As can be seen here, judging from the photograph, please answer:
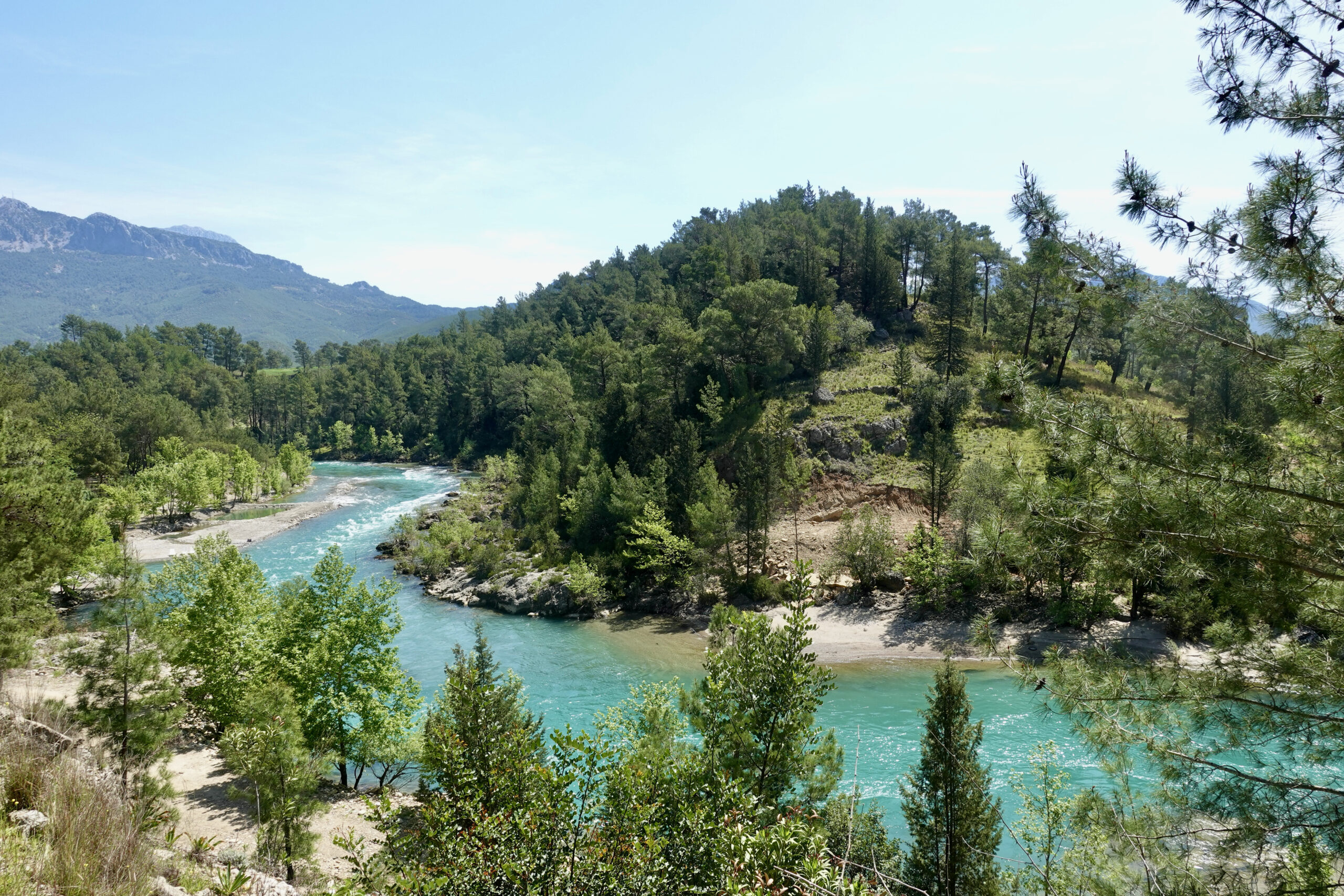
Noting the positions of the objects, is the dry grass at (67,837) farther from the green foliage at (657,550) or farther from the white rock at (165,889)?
the green foliage at (657,550)

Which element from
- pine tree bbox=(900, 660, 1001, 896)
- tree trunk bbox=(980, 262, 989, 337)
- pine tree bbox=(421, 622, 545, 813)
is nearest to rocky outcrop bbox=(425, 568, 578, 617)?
pine tree bbox=(421, 622, 545, 813)

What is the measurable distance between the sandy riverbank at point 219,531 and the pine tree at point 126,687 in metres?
36.0

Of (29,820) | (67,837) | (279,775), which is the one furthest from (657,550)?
(67,837)

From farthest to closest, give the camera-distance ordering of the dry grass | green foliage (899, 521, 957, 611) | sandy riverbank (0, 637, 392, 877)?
green foliage (899, 521, 957, 611), sandy riverbank (0, 637, 392, 877), the dry grass

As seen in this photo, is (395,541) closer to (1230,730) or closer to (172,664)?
(172,664)

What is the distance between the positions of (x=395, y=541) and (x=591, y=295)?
71274 millimetres

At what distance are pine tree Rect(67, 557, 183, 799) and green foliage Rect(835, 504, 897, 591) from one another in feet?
104

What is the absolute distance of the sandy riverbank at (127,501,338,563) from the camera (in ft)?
172

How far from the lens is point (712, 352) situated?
2186 inches

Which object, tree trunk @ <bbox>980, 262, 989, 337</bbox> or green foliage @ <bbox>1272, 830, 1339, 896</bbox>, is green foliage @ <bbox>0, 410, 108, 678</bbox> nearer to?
green foliage @ <bbox>1272, 830, 1339, 896</bbox>

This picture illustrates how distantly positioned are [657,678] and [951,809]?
63.8 ft

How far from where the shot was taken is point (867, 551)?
3800 cm

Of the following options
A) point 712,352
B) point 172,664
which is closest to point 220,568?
point 172,664

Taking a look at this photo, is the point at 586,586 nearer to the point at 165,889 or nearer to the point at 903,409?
the point at 903,409
